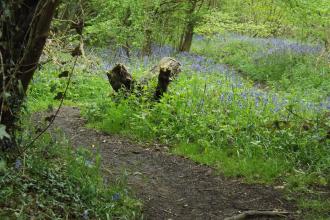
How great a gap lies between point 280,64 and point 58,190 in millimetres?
12361

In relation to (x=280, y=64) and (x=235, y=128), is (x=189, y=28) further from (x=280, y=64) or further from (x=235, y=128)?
(x=235, y=128)

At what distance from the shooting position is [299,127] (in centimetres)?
658

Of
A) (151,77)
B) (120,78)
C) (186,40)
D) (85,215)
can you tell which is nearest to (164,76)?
(151,77)

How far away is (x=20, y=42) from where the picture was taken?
13.0 ft

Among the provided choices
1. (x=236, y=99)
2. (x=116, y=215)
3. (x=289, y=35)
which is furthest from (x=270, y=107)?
(x=289, y=35)

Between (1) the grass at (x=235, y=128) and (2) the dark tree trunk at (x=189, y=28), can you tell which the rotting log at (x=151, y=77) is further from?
(2) the dark tree trunk at (x=189, y=28)

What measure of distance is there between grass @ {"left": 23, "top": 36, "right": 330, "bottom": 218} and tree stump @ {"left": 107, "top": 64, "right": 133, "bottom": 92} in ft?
0.67

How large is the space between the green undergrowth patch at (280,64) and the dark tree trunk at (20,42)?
23.1 feet

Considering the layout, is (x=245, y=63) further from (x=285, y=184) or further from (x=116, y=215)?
(x=116, y=215)

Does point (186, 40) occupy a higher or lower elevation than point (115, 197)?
higher

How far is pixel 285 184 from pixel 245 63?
38.3 feet

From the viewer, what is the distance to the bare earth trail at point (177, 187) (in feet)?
15.7

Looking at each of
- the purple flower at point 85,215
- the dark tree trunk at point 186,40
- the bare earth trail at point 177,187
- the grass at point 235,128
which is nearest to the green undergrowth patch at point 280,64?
the dark tree trunk at point 186,40

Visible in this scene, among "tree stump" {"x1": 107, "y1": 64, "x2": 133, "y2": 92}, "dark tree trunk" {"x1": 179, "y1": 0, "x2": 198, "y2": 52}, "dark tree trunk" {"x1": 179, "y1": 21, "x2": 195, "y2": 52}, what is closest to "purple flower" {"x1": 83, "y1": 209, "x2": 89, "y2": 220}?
"tree stump" {"x1": 107, "y1": 64, "x2": 133, "y2": 92}
